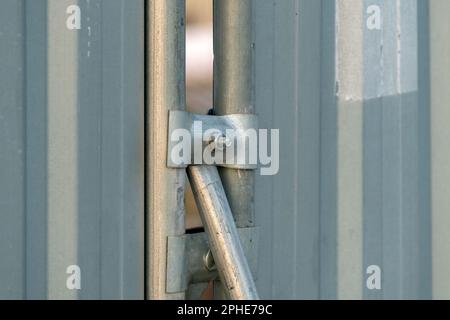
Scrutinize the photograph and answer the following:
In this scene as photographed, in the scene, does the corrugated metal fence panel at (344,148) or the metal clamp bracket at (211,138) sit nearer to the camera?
the metal clamp bracket at (211,138)

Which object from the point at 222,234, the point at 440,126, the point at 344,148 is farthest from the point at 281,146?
the point at 440,126

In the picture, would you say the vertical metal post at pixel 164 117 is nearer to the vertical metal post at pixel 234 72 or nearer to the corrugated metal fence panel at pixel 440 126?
the vertical metal post at pixel 234 72

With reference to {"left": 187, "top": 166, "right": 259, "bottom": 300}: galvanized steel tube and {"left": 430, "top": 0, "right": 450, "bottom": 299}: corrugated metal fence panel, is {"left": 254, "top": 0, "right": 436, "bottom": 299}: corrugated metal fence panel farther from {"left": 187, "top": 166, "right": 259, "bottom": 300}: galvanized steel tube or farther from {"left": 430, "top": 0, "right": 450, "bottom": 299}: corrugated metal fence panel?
{"left": 187, "top": 166, "right": 259, "bottom": 300}: galvanized steel tube

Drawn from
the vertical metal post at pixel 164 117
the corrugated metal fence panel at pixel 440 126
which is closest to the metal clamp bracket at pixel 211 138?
the vertical metal post at pixel 164 117

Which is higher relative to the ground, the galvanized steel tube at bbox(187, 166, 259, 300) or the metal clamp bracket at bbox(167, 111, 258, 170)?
the metal clamp bracket at bbox(167, 111, 258, 170)

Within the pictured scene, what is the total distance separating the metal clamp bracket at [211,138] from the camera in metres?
1.29

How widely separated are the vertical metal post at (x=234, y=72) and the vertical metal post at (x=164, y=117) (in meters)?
0.10

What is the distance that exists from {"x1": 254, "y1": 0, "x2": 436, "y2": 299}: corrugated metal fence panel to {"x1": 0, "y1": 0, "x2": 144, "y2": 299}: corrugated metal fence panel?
0.32 metres


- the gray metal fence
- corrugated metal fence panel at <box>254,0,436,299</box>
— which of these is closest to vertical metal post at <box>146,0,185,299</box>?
the gray metal fence

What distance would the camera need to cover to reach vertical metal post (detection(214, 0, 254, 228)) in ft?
4.50

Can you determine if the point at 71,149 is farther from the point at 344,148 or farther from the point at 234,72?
the point at 344,148

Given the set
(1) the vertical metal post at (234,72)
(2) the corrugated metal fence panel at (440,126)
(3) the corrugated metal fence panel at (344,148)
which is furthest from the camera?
(2) the corrugated metal fence panel at (440,126)
